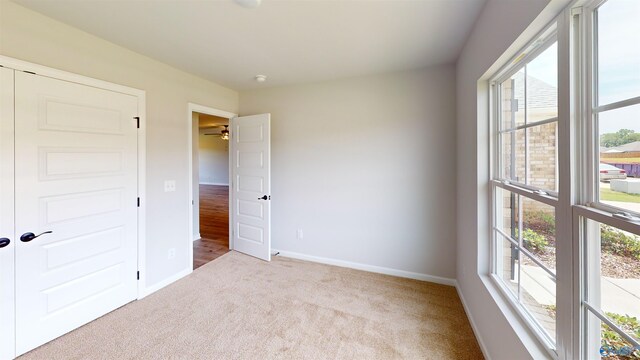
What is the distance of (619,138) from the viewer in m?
0.79

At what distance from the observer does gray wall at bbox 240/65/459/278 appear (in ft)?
9.05

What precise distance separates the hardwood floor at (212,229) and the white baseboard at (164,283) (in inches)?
9.4

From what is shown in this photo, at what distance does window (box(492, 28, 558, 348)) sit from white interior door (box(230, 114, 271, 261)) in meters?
2.58

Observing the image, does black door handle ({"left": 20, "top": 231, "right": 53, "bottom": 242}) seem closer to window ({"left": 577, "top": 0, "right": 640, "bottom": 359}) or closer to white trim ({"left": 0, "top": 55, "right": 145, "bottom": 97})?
white trim ({"left": 0, "top": 55, "right": 145, "bottom": 97})

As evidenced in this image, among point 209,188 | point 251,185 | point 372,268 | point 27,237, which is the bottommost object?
point 372,268

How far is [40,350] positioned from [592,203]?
3429 mm

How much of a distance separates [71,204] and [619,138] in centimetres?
329

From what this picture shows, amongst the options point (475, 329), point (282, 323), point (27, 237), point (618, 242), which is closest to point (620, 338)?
point (618, 242)

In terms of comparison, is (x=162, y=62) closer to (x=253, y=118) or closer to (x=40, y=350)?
(x=253, y=118)

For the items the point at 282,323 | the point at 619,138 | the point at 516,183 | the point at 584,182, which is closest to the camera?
the point at 619,138

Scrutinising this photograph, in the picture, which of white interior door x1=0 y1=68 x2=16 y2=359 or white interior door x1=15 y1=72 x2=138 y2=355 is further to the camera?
white interior door x1=15 y1=72 x2=138 y2=355

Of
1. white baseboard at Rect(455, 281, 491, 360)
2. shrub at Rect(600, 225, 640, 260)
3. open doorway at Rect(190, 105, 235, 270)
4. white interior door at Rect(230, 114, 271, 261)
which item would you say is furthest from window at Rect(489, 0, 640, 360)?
open doorway at Rect(190, 105, 235, 270)

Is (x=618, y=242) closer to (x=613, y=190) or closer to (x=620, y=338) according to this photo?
(x=613, y=190)

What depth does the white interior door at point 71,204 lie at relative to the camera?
5.74 feet
